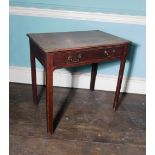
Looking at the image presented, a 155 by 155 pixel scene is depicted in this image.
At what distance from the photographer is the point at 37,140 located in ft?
5.41

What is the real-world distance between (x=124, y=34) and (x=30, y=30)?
0.96m

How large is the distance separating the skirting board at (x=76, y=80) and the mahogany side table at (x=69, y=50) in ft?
1.59

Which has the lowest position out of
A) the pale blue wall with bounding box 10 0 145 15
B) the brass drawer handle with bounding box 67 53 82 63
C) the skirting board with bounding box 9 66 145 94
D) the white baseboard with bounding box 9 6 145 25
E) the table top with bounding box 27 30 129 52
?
the skirting board with bounding box 9 66 145 94

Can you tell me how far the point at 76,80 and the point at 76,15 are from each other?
2.29ft

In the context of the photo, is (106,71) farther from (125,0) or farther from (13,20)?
(13,20)

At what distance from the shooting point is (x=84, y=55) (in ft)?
5.34

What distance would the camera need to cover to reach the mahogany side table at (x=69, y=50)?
59.1 inches

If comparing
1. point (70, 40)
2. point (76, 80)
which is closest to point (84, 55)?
point (70, 40)

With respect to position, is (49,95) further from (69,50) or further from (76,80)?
(76,80)

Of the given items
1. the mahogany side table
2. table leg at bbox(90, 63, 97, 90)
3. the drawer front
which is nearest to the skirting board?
table leg at bbox(90, 63, 97, 90)

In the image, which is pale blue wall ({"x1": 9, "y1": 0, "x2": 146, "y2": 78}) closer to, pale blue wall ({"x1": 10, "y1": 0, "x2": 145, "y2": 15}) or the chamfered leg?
pale blue wall ({"x1": 10, "y1": 0, "x2": 145, "y2": 15})

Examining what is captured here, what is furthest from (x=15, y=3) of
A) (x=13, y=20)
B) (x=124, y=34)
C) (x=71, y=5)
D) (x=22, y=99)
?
(x=124, y=34)

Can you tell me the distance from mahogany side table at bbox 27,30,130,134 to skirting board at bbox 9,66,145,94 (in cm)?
48

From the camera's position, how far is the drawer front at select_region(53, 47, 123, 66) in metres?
1.52
